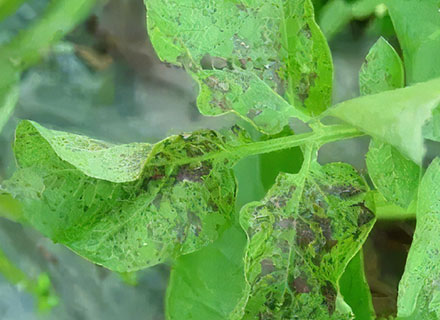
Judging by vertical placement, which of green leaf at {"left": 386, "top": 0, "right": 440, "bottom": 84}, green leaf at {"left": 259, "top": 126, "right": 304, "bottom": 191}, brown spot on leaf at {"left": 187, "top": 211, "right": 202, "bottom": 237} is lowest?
green leaf at {"left": 259, "top": 126, "right": 304, "bottom": 191}

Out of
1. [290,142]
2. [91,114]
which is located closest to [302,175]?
[290,142]

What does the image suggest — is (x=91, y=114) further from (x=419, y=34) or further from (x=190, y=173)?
(x=419, y=34)

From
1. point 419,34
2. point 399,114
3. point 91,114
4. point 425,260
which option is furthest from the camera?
point 91,114

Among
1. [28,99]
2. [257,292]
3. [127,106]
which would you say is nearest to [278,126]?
[257,292]

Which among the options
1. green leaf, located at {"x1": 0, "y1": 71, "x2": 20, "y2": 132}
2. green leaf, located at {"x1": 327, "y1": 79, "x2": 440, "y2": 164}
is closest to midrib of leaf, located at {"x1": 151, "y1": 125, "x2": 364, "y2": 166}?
green leaf, located at {"x1": 327, "y1": 79, "x2": 440, "y2": 164}

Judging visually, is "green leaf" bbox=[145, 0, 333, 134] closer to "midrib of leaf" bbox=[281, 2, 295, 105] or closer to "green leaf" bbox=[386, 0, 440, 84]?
"midrib of leaf" bbox=[281, 2, 295, 105]

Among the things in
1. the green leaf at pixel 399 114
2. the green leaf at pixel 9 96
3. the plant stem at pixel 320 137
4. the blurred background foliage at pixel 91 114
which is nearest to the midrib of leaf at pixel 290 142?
the plant stem at pixel 320 137
